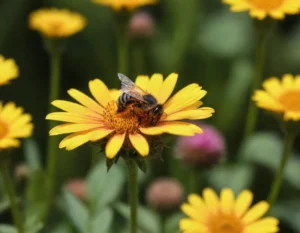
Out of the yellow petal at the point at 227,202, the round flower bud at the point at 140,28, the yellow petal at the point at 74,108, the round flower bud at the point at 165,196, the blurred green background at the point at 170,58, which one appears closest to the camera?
the yellow petal at the point at 74,108

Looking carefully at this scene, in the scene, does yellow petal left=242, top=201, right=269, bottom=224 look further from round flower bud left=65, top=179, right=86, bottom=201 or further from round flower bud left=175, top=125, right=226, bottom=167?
round flower bud left=65, top=179, right=86, bottom=201

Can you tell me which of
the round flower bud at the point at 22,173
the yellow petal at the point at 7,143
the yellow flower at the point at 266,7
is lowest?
the round flower bud at the point at 22,173

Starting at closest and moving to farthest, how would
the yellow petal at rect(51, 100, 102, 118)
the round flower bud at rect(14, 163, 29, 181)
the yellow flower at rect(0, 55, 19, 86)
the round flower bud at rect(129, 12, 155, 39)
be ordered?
the yellow petal at rect(51, 100, 102, 118) < the yellow flower at rect(0, 55, 19, 86) < the round flower bud at rect(14, 163, 29, 181) < the round flower bud at rect(129, 12, 155, 39)

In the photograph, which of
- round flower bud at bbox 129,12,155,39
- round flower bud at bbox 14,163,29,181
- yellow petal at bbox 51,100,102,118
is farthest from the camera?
round flower bud at bbox 129,12,155,39

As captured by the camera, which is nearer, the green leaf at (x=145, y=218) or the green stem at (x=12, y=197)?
the green stem at (x=12, y=197)

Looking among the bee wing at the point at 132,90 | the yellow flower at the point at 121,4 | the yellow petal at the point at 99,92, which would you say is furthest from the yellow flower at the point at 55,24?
the bee wing at the point at 132,90

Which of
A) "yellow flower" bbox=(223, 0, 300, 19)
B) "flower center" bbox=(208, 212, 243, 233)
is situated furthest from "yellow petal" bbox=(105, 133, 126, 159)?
"yellow flower" bbox=(223, 0, 300, 19)

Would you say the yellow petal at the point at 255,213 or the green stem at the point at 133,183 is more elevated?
the green stem at the point at 133,183

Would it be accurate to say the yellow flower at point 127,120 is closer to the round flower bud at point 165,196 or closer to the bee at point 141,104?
the bee at point 141,104
